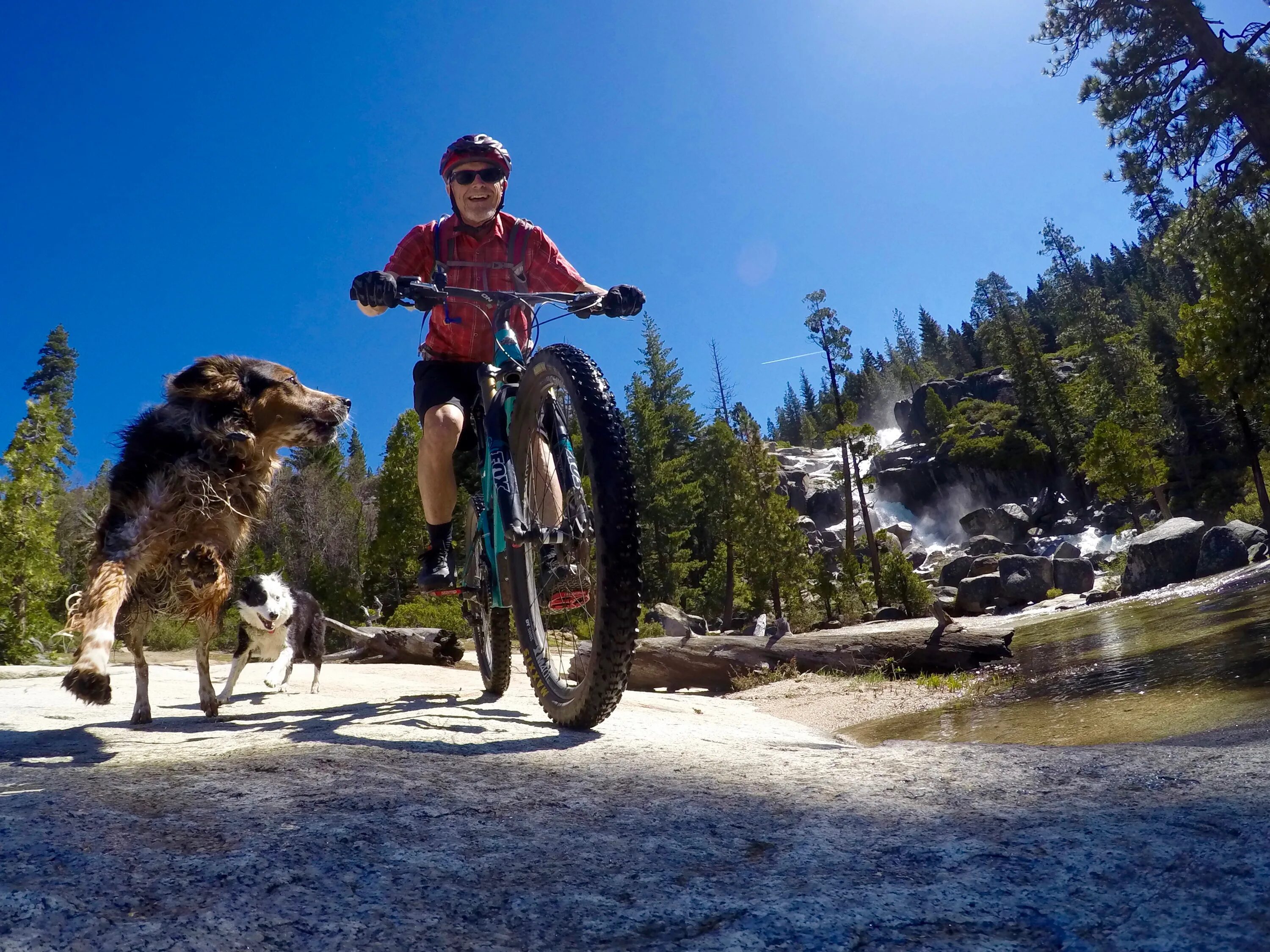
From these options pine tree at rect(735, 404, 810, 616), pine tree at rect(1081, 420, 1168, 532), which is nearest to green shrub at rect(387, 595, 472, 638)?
pine tree at rect(735, 404, 810, 616)

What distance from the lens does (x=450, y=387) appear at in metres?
4.25

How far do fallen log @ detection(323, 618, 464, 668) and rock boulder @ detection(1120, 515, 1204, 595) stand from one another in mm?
24723

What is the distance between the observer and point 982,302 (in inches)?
4094

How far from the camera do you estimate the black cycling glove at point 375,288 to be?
3.51 meters

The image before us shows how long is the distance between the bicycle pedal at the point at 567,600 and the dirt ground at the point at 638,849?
1.00 meters

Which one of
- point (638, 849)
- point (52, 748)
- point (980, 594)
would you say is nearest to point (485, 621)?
point (52, 748)

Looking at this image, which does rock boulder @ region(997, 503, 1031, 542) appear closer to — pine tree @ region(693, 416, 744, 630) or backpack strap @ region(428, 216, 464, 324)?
pine tree @ region(693, 416, 744, 630)

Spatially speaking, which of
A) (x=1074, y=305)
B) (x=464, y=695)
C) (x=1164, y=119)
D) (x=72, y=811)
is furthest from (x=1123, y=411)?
(x=72, y=811)

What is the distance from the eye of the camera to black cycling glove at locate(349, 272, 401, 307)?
3508mm

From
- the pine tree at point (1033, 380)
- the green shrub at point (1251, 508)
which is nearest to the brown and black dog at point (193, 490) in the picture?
the green shrub at point (1251, 508)

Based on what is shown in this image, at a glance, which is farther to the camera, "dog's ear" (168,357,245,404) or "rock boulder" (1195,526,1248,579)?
"rock boulder" (1195,526,1248,579)

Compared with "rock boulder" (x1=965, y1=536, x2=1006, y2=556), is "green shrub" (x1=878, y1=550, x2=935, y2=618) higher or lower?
lower

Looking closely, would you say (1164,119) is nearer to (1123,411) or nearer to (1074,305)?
(1123,411)

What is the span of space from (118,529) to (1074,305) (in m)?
86.8
